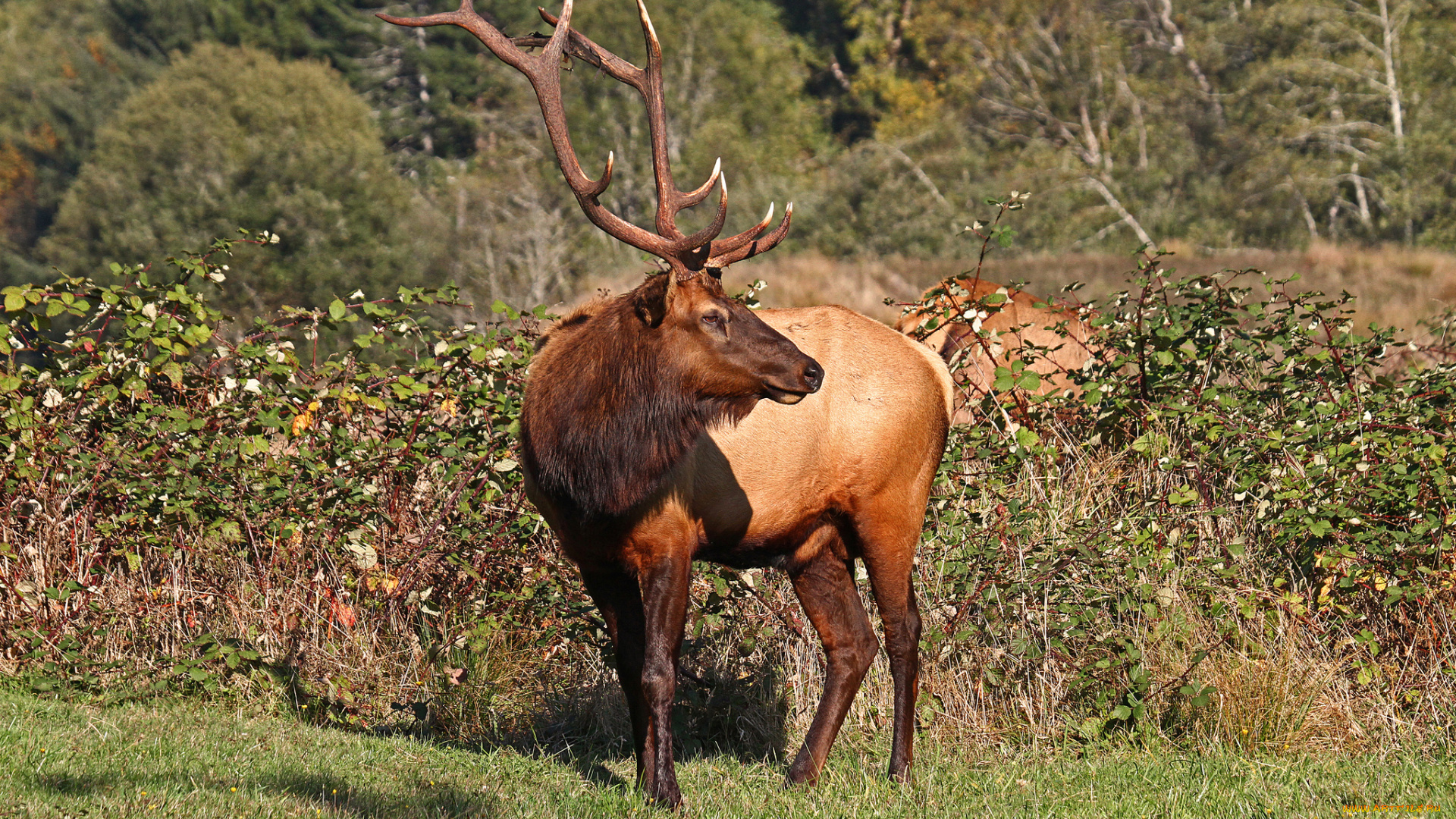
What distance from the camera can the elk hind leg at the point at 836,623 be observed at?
19.6 ft

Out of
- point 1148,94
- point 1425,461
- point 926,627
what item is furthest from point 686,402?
point 1148,94

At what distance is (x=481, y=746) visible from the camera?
6359mm

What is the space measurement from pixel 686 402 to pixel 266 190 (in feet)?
143

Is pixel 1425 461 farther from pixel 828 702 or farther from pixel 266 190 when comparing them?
pixel 266 190

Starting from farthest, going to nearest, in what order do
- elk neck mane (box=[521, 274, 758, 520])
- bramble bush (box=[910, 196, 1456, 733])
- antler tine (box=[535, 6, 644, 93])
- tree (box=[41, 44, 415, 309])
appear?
tree (box=[41, 44, 415, 309]) → bramble bush (box=[910, 196, 1456, 733]) → antler tine (box=[535, 6, 644, 93]) → elk neck mane (box=[521, 274, 758, 520])

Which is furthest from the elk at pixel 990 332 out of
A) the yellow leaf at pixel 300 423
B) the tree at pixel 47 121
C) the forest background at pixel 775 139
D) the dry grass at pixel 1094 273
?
the tree at pixel 47 121

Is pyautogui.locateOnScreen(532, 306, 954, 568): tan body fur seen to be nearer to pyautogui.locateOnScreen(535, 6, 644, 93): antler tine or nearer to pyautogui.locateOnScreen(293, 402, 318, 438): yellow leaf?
pyautogui.locateOnScreen(535, 6, 644, 93): antler tine

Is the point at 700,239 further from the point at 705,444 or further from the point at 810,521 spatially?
the point at 810,521

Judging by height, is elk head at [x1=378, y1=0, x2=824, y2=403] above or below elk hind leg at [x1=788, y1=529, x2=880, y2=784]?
above

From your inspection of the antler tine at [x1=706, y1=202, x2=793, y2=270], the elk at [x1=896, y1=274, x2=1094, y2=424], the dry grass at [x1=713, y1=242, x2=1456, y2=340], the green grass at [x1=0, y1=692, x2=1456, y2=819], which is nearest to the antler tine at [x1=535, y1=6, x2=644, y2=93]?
the antler tine at [x1=706, y1=202, x2=793, y2=270]

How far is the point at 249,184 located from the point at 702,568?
43.9m

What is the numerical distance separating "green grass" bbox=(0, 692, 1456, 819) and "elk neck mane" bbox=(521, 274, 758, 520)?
3.88ft

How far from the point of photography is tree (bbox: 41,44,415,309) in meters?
43.7

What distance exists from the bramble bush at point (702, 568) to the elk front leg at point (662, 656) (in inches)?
57.4
